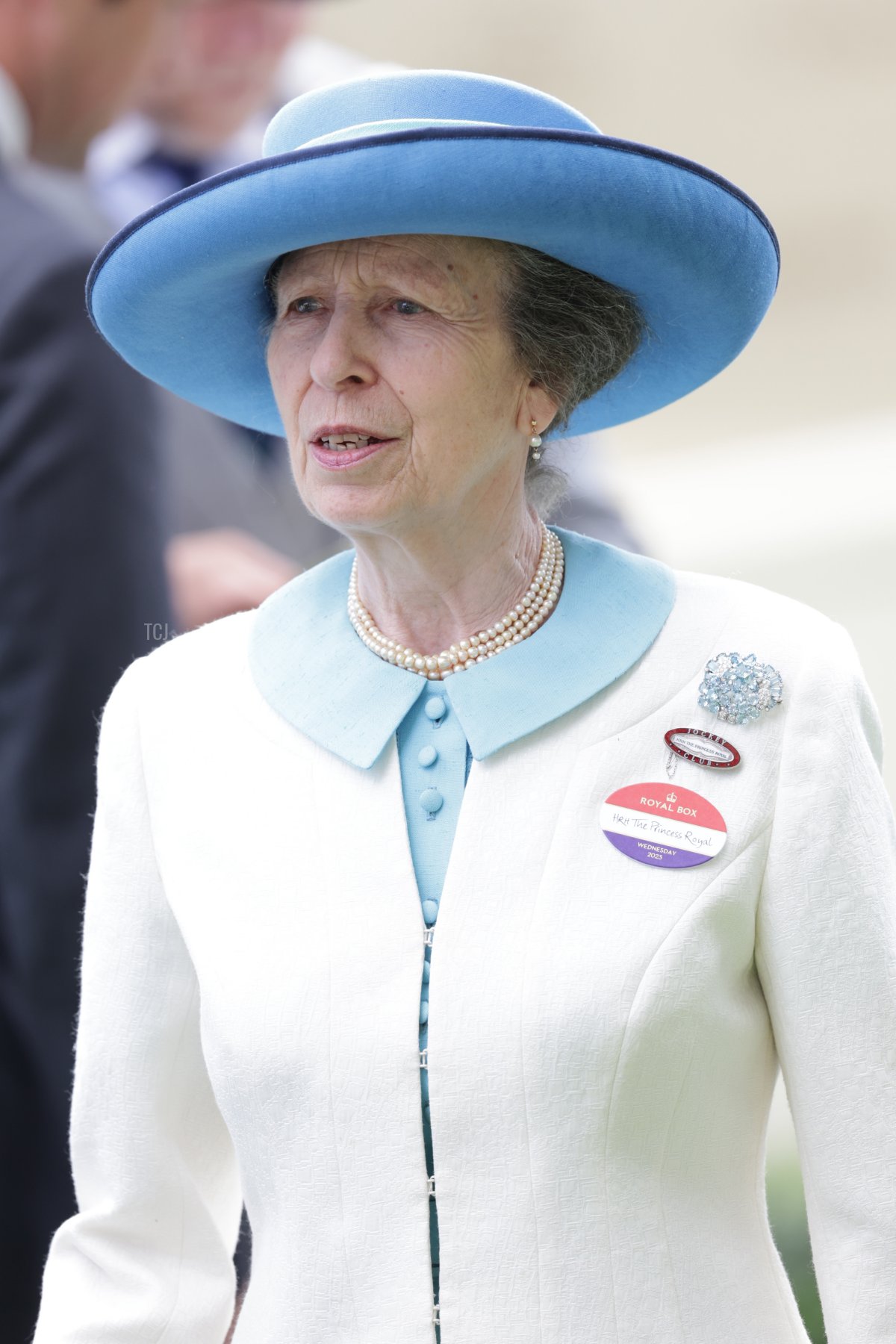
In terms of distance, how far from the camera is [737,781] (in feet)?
4.68

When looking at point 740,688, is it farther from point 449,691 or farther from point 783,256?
point 783,256

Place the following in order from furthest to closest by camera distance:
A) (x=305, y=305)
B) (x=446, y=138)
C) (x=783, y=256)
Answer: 1. (x=783, y=256)
2. (x=305, y=305)
3. (x=446, y=138)

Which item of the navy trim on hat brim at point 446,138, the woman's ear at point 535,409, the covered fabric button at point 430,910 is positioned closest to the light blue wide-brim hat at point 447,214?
the navy trim on hat brim at point 446,138

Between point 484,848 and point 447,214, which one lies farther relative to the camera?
point 484,848

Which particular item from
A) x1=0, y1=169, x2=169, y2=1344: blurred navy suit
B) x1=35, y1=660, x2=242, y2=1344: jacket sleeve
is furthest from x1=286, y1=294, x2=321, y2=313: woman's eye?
x1=0, y1=169, x2=169, y2=1344: blurred navy suit

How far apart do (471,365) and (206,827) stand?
1.68 ft

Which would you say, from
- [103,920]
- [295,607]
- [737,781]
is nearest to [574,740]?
[737,781]

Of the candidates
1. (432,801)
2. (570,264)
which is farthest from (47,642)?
(570,264)

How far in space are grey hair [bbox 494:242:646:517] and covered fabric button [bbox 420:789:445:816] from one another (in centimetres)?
36

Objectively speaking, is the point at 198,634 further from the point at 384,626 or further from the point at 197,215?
the point at 197,215

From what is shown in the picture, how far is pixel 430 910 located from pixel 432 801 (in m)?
0.10

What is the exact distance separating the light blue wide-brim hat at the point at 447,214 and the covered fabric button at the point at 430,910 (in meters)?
0.60

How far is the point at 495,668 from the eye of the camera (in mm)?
1525

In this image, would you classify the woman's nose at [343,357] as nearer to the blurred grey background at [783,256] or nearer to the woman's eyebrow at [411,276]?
the woman's eyebrow at [411,276]
